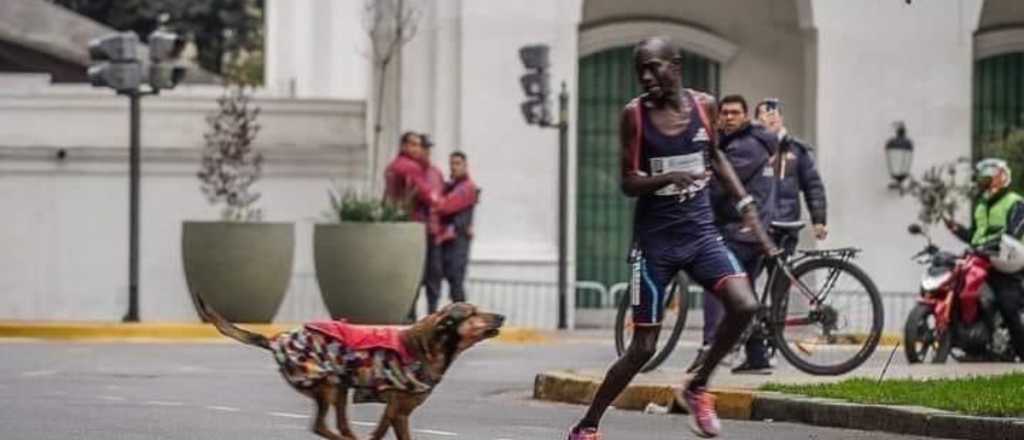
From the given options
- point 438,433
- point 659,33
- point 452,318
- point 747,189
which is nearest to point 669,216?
point 452,318

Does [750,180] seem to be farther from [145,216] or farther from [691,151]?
[145,216]

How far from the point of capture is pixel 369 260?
2614 centimetres

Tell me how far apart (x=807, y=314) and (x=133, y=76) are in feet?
37.9

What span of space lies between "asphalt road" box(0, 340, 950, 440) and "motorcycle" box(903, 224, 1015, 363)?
262 centimetres

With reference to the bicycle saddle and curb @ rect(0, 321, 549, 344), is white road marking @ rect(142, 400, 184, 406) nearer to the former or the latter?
the bicycle saddle

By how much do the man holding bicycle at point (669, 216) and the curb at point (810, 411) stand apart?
149cm

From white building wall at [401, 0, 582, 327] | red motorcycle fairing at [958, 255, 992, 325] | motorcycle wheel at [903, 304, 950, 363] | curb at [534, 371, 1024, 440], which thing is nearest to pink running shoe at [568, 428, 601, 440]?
curb at [534, 371, 1024, 440]

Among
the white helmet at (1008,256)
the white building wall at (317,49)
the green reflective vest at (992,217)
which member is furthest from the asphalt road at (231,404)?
the white building wall at (317,49)

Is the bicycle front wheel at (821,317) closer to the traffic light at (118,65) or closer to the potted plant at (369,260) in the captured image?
the potted plant at (369,260)

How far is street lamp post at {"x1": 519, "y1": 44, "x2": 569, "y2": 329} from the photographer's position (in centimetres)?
2778

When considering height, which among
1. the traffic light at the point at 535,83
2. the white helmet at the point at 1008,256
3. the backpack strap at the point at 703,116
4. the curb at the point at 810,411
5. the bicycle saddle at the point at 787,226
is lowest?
the curb at the point at 810,411

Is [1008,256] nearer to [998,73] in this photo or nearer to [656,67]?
[656,67]

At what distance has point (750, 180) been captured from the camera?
1662 centimetres

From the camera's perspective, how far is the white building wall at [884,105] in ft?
96.0
